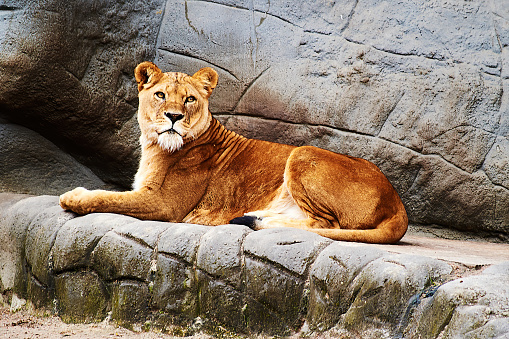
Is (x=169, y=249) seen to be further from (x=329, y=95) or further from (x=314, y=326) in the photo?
(x=329, y=95)

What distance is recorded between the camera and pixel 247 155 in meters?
4.54

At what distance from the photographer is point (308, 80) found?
5.42m

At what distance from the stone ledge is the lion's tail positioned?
417mm

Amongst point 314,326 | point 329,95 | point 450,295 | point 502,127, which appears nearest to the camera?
point 450,295

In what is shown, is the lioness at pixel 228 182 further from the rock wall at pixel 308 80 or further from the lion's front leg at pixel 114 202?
the rock wall at pixel 308 80

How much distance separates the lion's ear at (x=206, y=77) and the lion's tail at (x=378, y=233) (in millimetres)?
1767

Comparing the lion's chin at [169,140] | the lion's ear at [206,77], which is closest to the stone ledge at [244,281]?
the lion's chin at [169,140]

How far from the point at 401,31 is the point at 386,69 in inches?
17.5

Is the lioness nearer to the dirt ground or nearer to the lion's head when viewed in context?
the lion's head

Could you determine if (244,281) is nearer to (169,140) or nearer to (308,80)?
(169,140)

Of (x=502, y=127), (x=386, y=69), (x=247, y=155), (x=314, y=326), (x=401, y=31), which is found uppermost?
(x=401, y=31)

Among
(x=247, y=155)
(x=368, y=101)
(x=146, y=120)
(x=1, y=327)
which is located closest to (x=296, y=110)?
(x=368, y=101)

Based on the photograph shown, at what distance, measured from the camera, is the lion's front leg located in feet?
12.4

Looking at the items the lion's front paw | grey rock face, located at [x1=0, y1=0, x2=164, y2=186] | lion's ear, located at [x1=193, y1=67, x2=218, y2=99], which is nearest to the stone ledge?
the lion's front paw
